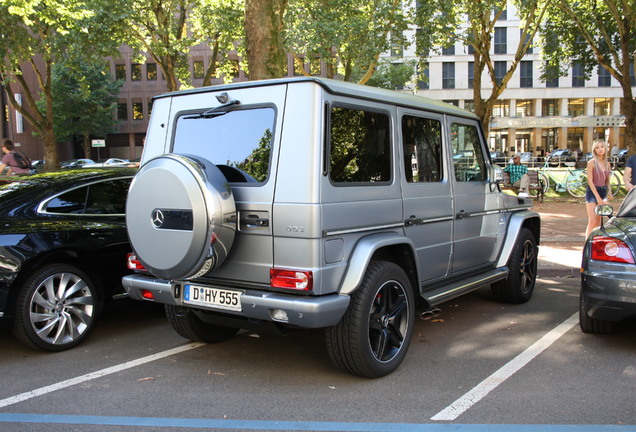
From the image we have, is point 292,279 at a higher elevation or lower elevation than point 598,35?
lower

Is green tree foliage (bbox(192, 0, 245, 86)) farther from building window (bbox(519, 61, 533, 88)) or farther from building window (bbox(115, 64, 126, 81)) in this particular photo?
building window (bbox(519, 61, 533, 88))

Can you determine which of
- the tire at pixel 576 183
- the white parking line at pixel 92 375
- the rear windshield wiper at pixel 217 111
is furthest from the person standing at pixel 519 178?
the rear windshield wiper at pixel 217 111

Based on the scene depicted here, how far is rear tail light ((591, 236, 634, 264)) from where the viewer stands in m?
4.28

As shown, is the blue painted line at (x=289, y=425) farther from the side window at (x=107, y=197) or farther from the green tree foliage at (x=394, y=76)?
the green tree foliage at (x=394, y=76)

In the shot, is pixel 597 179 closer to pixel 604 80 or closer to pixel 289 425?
pixel 289 425

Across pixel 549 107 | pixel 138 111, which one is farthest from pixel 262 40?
pixel 549 107

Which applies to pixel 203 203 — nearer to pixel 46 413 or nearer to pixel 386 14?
pixel 46 413

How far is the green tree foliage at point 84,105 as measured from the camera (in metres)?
42.9

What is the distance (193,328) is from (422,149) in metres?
2.52

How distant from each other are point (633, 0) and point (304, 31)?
32.7 ft

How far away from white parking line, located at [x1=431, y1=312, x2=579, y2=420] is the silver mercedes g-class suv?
63 centimetres

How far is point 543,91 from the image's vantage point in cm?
5150

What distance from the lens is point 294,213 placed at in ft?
11.5

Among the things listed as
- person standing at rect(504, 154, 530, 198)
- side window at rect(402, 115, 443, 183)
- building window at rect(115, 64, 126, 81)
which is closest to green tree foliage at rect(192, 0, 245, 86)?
person standing at rect(504, 154, 530, 198)
